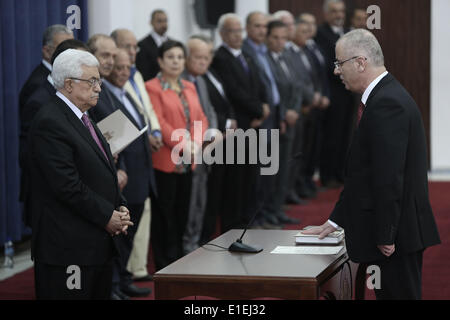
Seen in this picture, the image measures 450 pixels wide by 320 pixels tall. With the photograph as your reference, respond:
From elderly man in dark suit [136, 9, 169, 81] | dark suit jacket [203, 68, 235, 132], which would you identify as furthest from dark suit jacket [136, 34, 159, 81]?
dark suit jacket [203, 68, 235, 132]

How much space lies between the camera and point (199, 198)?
609cm

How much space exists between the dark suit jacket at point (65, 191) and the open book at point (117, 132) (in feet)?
2.30

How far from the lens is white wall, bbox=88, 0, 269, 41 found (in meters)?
6.84

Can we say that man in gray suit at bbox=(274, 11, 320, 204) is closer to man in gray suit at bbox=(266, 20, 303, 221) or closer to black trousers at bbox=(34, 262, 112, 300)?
man in gray suit at bbox=(266, 20, 303, 221)

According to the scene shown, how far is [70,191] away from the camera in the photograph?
3.29 meters

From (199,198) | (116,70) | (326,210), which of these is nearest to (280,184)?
(326,210)

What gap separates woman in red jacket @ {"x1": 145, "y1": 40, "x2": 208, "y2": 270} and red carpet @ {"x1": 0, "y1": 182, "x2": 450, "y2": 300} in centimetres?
36

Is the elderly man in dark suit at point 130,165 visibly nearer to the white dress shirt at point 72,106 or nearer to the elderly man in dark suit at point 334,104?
Result: the white dress shirt at point 72,106

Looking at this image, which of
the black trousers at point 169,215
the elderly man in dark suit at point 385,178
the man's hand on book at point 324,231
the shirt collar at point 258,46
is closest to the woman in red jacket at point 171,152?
the black trousers at point 169,215

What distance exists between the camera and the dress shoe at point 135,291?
16.4 ft

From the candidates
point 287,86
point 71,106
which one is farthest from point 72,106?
point 287,86

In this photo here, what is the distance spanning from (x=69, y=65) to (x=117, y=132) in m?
0.78

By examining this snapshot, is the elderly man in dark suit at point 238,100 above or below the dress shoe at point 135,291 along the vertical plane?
above
